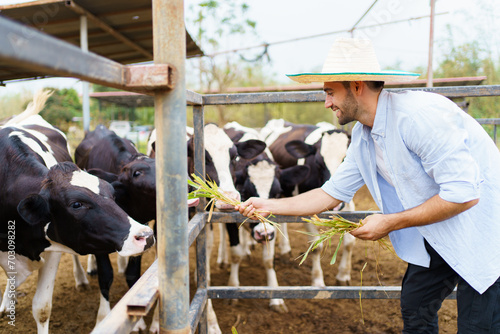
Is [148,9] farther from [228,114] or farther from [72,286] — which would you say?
[228,114]

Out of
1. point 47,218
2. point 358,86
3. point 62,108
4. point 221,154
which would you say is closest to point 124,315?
point 358,86

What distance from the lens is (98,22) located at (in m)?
6.02

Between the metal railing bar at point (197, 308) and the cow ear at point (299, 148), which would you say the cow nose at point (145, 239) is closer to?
the metal railing bar at point (197, 308)

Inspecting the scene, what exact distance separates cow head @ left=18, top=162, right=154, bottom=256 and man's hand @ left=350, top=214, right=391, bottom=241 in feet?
4.22

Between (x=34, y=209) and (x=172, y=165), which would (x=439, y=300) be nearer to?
(x=172, y=165)

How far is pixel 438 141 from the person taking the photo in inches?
69.0

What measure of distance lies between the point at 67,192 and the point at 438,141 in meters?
2.26

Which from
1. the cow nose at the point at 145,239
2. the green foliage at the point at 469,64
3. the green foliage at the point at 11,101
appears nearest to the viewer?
the cow nose at the point at 145,239

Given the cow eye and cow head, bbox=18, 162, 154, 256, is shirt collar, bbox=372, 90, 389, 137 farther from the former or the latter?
the cow eye

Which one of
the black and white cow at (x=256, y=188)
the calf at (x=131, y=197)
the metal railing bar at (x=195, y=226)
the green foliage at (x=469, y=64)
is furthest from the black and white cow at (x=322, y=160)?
the green foliage at (x=469, y=64)

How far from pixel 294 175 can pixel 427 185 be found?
2.96 meters

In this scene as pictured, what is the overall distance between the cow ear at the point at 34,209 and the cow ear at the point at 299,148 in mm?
3040

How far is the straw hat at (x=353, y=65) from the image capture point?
6.31 ft

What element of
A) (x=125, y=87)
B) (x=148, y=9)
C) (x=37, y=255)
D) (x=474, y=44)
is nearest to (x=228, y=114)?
(x=474, y=44)
